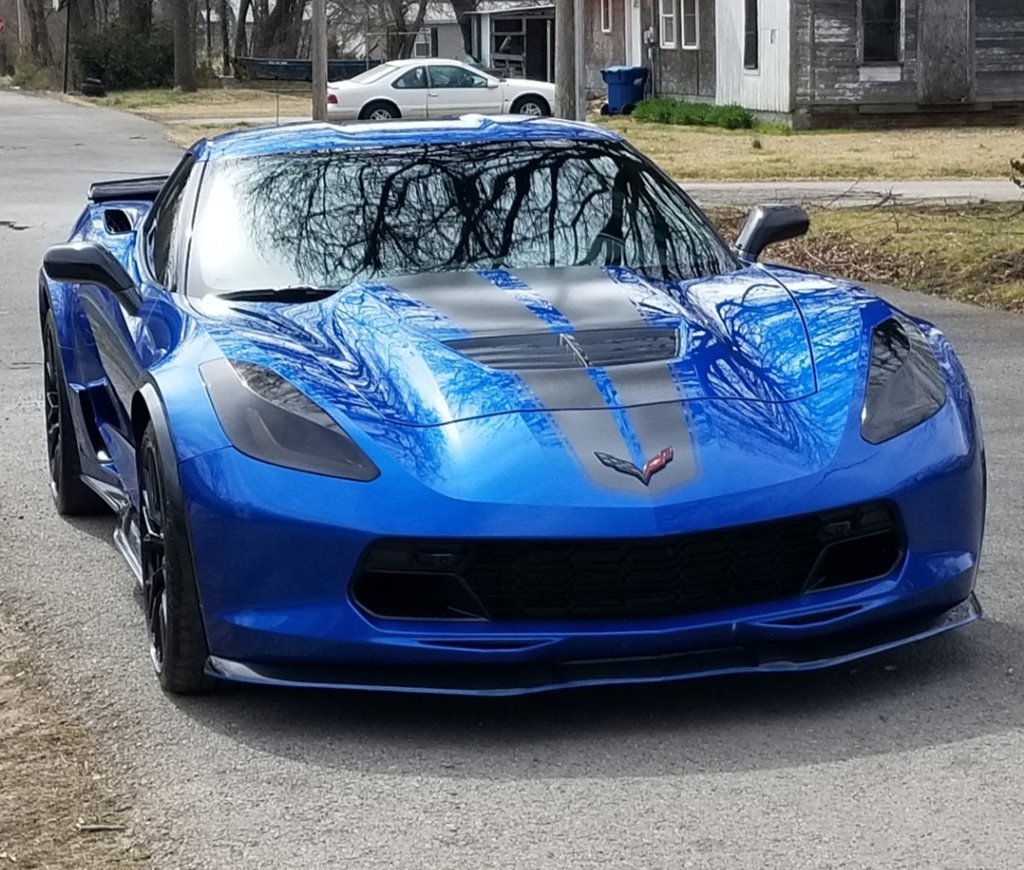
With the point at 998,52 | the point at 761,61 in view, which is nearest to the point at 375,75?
the point at 761,61

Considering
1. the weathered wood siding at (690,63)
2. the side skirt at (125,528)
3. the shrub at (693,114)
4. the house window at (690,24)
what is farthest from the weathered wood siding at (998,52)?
the side skirt at (125,528)

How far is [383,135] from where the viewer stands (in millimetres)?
6125

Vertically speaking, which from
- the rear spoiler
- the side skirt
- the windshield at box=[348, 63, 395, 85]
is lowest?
the side skirt

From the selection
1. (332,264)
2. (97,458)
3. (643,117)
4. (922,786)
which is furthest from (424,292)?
(643,117)

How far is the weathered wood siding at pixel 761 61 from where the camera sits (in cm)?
3328

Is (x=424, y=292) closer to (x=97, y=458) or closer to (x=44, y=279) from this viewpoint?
(x=97, y=458)

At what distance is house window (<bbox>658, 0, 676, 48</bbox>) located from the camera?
40.5 metres

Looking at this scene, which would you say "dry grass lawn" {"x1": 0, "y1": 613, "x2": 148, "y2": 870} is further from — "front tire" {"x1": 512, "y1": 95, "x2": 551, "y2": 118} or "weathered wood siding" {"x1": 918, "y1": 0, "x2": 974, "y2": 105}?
"front tire" {"x1": 512, "y1": 95, "x2": 551, "y2": 118}

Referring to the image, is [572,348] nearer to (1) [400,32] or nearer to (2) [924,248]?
(2) [924,248]

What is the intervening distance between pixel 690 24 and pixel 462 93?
17.1 feet

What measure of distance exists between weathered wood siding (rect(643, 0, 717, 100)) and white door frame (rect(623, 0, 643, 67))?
0.60 meters

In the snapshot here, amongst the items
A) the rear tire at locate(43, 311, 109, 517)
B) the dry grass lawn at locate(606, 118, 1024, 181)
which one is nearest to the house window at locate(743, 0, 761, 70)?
the dry grass lawn at locate(606, 118, 1024, 181)

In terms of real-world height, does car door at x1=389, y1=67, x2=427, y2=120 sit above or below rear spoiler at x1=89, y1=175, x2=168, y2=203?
above

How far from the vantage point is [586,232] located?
5855 mm
